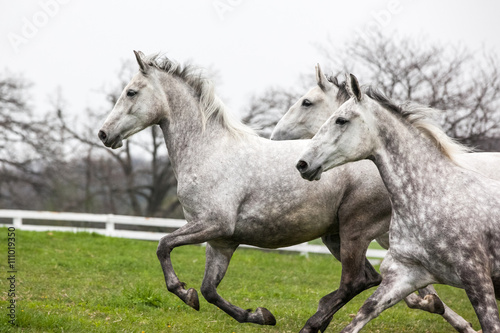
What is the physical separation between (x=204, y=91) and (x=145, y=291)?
2.57 metres

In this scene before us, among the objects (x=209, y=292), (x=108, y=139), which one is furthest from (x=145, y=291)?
(x=108, y=139)

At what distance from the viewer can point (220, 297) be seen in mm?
6008

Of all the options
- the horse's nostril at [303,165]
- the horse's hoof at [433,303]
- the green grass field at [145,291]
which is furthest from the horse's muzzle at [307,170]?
the green grass field at [145,291]

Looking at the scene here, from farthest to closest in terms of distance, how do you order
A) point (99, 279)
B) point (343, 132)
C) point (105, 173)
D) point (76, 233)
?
1. point (105, 173)
2. point (76, 233)
3. point (99, 279)
4. point (343, 132)

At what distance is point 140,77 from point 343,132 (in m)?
2.46

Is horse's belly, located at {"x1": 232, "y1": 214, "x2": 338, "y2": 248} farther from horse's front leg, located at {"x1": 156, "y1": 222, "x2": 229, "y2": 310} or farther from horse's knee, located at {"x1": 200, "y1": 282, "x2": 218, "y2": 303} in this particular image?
horse's knee, located at {"x1": 200, "y1": 282, "x2": 218, "y2": 303}

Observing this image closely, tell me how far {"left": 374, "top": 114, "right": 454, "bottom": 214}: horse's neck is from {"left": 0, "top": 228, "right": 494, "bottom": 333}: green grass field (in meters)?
2.30

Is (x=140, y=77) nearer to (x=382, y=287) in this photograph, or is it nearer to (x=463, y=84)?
(x=382, y=287)

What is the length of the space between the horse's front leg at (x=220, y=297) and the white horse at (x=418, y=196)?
170 centimetres

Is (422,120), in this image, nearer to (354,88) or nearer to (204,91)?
(354,88)

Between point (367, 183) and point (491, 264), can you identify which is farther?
point (367, 183)

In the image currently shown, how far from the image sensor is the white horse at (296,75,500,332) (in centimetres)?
427

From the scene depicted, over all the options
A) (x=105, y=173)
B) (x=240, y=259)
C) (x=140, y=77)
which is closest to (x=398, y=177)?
(x=140, y=77)

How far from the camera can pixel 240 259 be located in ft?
43.6
